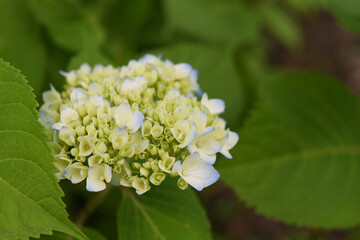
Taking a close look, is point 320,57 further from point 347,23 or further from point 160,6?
point 347,23

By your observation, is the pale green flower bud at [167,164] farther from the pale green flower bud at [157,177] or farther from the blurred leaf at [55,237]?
the blurred leaf at [55,237]

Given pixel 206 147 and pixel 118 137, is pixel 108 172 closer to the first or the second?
pixel 118 137

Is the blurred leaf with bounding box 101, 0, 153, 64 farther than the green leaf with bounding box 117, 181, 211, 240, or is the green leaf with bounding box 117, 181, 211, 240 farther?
the blurred leaf with bounding box 101, 0, 153, 64

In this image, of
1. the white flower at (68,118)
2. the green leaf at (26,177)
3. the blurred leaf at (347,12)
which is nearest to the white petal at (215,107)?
the white flower at (68,118)

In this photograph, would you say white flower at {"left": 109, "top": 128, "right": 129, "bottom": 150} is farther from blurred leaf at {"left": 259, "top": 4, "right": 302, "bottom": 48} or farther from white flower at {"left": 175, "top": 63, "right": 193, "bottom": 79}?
blurred leaf at {"left": 259, "top": 4, "right": 302, "bottom": 48}

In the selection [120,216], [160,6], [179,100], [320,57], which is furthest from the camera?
[320,57]

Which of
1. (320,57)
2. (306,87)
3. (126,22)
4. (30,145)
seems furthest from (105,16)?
(320,57)

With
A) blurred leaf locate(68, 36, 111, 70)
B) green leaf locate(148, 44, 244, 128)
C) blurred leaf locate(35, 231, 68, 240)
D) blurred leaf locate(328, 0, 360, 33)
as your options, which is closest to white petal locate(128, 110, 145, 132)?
blurred leaf locate(35, 231, 68, 240)
